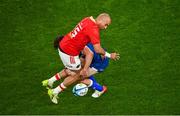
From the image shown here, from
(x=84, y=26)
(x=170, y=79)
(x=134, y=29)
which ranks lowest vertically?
(x=170, y=79)

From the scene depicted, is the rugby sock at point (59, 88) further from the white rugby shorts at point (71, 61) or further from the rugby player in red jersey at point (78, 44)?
the white rugby shorts at point (71, 61)

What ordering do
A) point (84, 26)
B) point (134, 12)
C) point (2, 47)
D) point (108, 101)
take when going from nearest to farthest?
point (84, 26) → point (108, 101) → point (2, 47) → point (134, 12)

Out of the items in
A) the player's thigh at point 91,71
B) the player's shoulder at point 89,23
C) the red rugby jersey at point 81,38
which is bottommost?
the player's thigh at point 91,71

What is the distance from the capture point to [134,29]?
498 inches

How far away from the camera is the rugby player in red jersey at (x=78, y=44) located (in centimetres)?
977

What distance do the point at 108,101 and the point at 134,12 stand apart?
357 centimetres

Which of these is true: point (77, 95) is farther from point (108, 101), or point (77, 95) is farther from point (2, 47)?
point (2, 47)

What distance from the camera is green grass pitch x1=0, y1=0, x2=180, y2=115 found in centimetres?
1041

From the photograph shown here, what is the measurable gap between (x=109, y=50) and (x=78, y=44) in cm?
215

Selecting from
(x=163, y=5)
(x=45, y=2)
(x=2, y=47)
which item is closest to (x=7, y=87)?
(x=2, y=47)

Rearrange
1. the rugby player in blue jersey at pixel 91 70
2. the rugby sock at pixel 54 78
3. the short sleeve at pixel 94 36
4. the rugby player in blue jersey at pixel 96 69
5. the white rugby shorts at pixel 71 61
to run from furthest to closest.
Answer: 1. the rugby sock at pixel 54 78
2. the rugby player in blue jersey at pixel 96 69
3. the rugby player in blue jersey at pixel 91 70
4. the white rugby shorts at pixel 71 61
5. the short sleeve at pixel 94 36

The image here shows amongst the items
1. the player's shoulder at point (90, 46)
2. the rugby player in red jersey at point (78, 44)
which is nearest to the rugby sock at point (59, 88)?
the rugby player in red jersey at point (78, 44)

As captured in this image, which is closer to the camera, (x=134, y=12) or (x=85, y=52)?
(x=85, y=52)

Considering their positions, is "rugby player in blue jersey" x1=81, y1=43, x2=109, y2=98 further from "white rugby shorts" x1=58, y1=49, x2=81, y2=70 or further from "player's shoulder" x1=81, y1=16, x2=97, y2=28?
"player's shoulder" x1=81, y1=16, x2=97, y2=28
